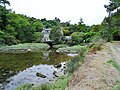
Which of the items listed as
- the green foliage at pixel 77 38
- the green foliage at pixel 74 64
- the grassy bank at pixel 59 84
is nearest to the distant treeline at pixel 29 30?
the green foliage at pixel 77 38

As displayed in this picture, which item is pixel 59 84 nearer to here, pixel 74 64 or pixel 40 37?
pixel 74 64

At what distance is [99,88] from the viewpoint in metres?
8.27

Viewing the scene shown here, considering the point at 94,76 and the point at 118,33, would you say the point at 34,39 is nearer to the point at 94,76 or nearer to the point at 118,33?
the point at 118,33

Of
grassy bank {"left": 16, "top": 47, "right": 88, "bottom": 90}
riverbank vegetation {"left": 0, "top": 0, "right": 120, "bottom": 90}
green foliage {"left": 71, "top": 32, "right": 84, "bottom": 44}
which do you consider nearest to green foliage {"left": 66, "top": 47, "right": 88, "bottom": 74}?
grassy bank {"left": 16, "top": 47, "right": 88, "bottom": 90}

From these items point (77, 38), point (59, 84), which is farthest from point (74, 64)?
point (77, 38)

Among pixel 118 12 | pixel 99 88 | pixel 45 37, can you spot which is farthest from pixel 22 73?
pixel 45 37

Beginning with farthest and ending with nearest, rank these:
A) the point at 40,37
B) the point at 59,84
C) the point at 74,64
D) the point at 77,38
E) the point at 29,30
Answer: the point at 40,37 < the point at 77,38 < the point at 29,30 < the point at 74,64 < the point at 59,84

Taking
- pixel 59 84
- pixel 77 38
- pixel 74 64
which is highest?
pixel 77 38

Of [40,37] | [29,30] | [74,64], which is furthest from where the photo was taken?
[40,37]

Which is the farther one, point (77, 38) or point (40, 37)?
point (40, 37)

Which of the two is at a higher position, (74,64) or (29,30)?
(29,30)

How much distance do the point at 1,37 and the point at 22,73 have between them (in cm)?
3246

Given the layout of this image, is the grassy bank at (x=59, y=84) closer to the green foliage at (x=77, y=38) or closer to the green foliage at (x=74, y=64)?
the green foliage at (x=74, y=64)

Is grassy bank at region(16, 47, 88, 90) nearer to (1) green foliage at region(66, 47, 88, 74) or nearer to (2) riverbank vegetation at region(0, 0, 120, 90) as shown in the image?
(1) green foliage at region(66, 47, 88, 74)
